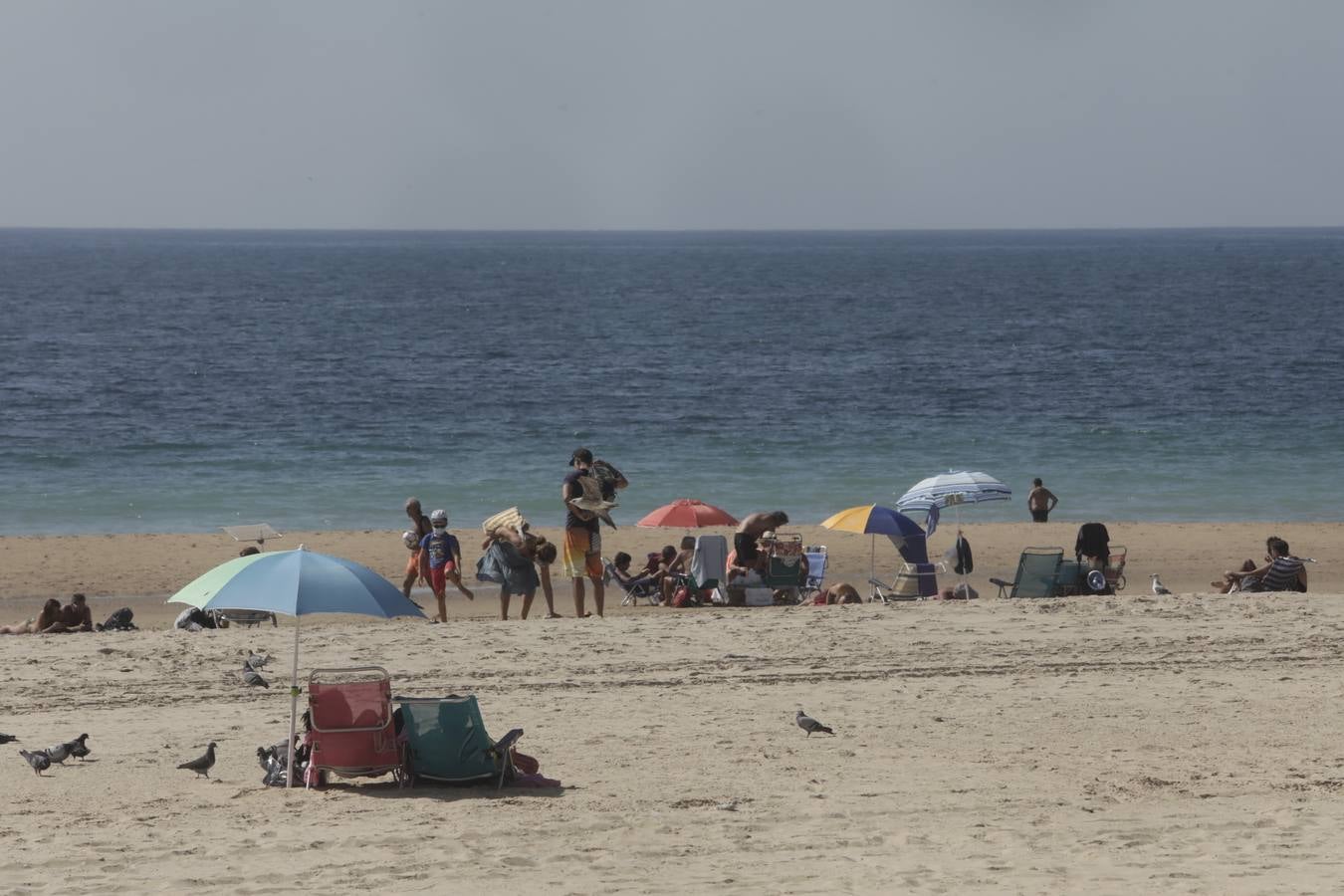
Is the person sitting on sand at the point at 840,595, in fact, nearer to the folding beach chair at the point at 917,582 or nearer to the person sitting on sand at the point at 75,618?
the folding beach chair at the point at 917,582

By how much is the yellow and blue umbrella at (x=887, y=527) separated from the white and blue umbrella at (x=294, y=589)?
746 cm

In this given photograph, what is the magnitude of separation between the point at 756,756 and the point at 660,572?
680 centimetres

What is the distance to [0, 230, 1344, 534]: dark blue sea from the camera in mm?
26531

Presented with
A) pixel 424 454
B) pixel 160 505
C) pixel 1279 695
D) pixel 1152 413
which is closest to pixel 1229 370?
pixel 1152 413

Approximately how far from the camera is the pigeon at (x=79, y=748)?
30.2ft

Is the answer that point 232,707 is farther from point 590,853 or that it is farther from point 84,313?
point 84,313

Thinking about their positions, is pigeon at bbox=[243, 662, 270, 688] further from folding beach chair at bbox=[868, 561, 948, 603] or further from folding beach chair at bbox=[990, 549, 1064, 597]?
folding beach chair at bbox=[990, 549, 1064, 597]

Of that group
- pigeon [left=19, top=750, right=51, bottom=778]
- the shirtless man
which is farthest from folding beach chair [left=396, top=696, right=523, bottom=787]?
the shirtless man

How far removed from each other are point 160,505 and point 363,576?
17.2 meters

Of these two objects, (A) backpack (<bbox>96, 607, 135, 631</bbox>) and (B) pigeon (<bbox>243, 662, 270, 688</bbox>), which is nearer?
(B) pigeon (<bbox>243, 662, 270, 688</bbox>)

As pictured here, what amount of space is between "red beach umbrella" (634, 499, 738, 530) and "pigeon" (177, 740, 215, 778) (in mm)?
7527

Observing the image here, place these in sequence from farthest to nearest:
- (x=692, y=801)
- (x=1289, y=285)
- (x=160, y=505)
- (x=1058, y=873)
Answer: (x=1289, y=285)
(x=160, y=505)
(x=692, y=801)
(x=1058, y=873)

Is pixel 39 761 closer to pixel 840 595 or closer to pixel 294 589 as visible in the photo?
pixel 294 589

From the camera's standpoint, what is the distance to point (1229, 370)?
155 feet
